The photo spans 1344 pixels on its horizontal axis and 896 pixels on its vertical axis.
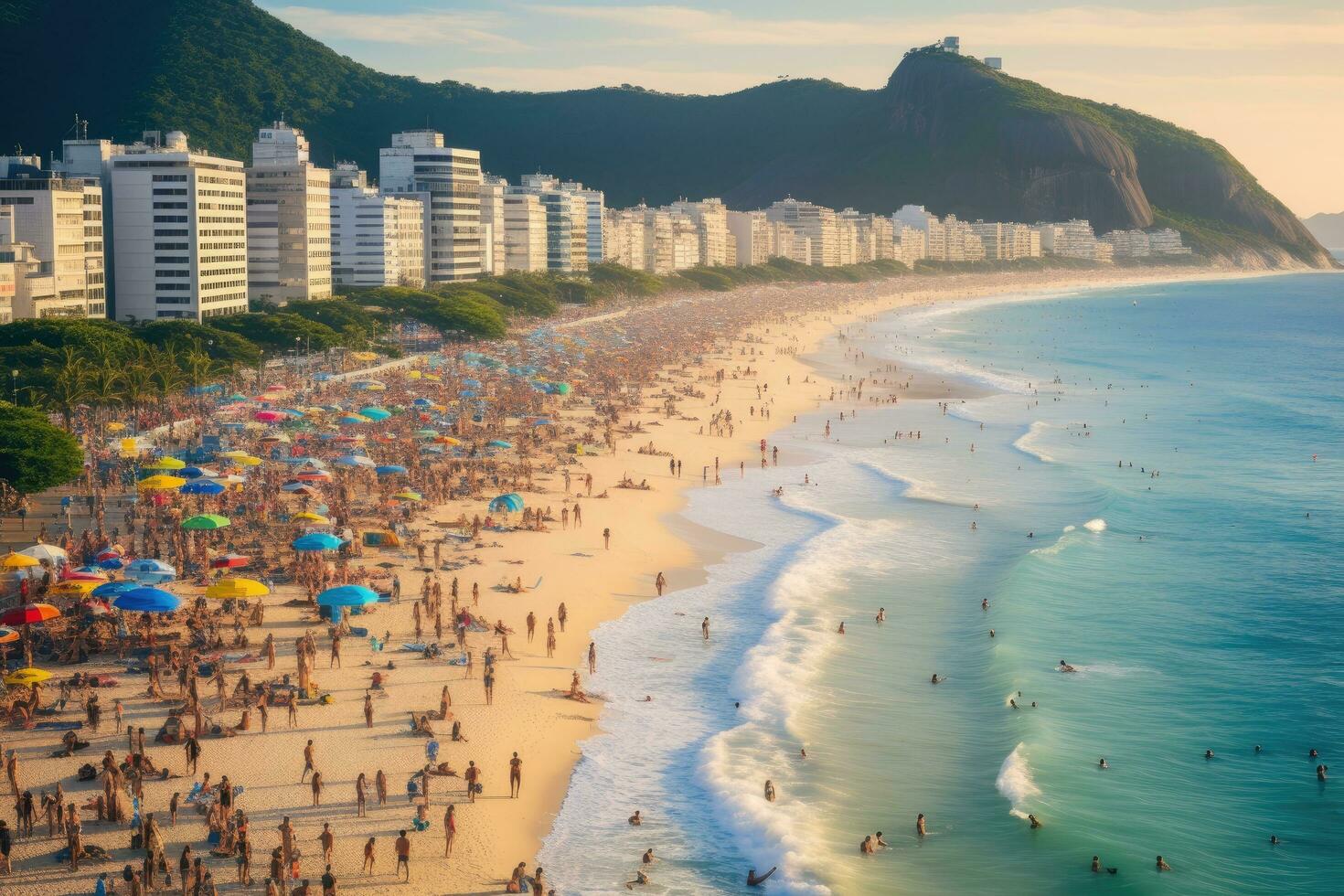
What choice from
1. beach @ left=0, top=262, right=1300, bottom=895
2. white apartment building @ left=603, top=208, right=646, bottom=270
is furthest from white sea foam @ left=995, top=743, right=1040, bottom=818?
white apartment building @ left=603, top=208, right=646, bottom=270

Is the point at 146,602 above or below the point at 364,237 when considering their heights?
below

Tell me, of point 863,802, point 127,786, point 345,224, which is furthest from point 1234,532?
point 345,224

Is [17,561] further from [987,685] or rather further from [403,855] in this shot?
[987,685]

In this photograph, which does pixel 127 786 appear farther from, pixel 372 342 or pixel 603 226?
pixel 603 226

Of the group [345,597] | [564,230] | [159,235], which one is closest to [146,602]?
[345,597]

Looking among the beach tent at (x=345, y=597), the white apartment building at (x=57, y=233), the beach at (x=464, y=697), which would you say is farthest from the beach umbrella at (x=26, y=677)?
the white apartment building at (x=57, y=233)

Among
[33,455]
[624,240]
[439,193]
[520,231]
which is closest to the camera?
[33,455]

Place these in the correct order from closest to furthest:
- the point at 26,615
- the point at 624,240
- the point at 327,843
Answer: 1. the point at 327,843
2. the point at 26,615
3. the point at 624,240
